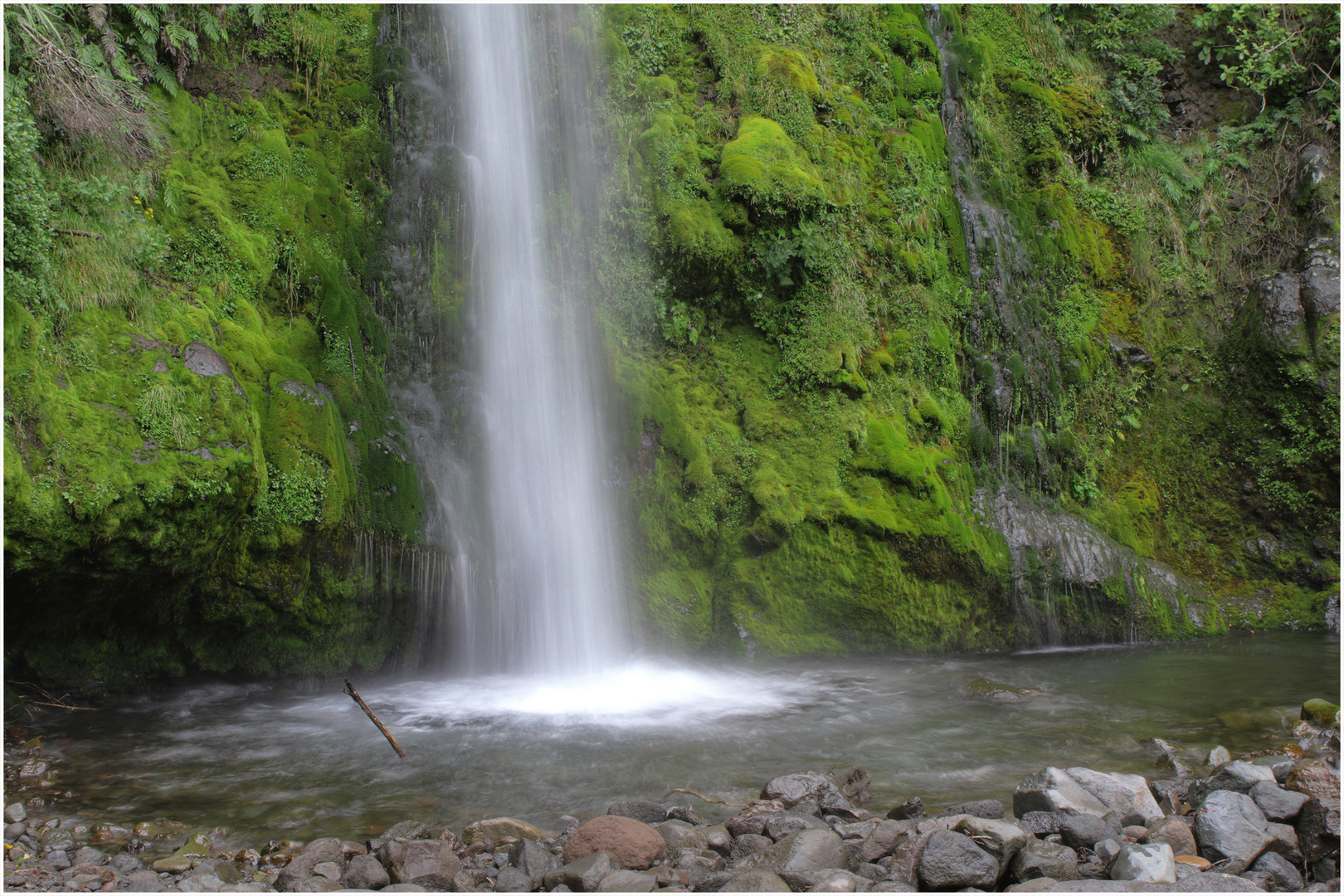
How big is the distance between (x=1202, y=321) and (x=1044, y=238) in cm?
299

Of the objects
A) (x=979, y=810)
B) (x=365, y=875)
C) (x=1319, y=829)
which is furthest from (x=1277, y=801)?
(x=365, y=875)

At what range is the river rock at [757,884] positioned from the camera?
347 cm

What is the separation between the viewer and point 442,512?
8.55 metres

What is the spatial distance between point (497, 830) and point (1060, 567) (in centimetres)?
815

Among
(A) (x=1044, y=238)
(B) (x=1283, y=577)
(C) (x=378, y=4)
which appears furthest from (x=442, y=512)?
(B) (x=1283, y=577)

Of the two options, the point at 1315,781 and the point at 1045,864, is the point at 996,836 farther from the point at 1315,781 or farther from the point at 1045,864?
the point at 1315,781

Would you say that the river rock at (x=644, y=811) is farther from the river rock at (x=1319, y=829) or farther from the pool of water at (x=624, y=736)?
the river rock at (x=1319, y=829)

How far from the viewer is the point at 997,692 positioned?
758 centimetres

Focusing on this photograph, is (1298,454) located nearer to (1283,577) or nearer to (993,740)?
(1283,577)

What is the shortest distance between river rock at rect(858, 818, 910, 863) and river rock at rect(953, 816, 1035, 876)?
28cm

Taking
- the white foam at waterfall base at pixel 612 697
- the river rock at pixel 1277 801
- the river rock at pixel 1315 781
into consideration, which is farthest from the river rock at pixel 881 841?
the white foam at waterfall base at pixel 612 697

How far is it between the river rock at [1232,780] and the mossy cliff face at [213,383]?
269 inches

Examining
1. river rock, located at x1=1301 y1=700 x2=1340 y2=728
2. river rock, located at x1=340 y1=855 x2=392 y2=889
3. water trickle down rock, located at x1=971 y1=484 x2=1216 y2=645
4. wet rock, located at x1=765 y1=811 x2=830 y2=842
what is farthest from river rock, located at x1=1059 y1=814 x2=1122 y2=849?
water trickle down rock, located at x1=971 y1=484 x2=1216 y2=645

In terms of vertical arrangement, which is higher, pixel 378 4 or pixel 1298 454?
pixel 378 4
